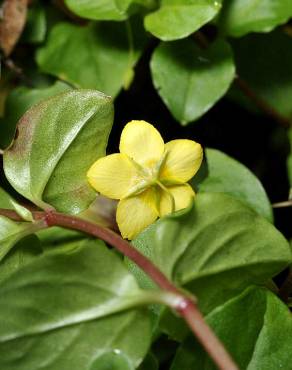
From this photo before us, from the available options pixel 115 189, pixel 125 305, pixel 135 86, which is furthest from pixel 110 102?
pixel 135 86

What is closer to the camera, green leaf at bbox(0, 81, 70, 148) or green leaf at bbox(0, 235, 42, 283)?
green leaf at bbox(0, 235, 42, 283)

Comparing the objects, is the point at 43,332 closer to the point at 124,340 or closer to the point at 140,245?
the point at 124,340

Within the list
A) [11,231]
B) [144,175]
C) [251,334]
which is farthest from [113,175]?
[251,334]

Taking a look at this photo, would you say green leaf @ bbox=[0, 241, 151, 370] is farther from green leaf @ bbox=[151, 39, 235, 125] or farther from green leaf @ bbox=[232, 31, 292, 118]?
green leaf @ bbox=[232, 31, 292, 118]

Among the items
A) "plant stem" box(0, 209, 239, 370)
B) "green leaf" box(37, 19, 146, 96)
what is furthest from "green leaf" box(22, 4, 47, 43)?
"plant stem" box(0, 209, 239, 370)

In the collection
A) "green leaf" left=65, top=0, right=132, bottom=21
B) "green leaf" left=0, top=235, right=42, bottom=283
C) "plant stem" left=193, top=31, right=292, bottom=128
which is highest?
"green leaf" left=65, top=0, right=132, bottom=21

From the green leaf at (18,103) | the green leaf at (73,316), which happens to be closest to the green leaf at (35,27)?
the green leaf at (18,103)
